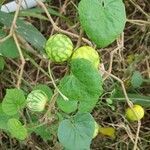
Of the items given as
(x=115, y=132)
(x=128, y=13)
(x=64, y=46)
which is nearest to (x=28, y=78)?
(x=115, y=132)

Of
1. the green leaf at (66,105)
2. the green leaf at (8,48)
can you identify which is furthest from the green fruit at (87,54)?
the green leaf at (8,48)

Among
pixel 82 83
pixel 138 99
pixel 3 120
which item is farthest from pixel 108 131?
pixel 82 83

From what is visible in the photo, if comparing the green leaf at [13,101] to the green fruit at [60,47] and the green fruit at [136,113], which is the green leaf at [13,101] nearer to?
the green fruit at [60,47]

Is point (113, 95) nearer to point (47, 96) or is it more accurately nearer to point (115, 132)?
point (115, 132)

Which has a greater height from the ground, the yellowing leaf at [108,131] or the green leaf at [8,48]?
the green leaf at [8,48]

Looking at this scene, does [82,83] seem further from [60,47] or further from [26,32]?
[26,32]

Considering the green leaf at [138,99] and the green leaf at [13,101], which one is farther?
the green leaf at [138,99]
